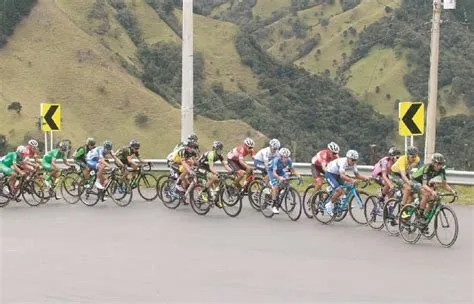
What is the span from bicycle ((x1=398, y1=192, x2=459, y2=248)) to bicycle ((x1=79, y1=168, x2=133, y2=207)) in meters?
8.55

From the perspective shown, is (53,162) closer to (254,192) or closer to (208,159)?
(208,159)

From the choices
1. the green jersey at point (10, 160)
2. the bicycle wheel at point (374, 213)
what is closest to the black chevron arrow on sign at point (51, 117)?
the green jersey at point (10, 160)

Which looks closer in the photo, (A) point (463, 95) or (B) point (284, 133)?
(B) point (284, 133)

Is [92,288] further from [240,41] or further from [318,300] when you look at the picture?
[240,41]

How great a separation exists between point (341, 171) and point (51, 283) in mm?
8052

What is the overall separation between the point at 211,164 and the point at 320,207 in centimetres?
319

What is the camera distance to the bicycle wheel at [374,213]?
15.5m

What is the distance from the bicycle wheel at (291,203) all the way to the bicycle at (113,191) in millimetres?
4902

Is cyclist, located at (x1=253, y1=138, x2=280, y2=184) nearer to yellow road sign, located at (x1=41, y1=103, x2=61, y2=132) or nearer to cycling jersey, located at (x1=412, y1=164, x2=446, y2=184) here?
cycling jersey, located at (x1=412, y1=164, x2=446, y2=184)

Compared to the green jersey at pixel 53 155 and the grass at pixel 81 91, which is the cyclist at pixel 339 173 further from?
the grass at pixel 81 91

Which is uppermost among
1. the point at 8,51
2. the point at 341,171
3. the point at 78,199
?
the point at 8,51

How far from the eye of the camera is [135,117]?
8838 centimetres

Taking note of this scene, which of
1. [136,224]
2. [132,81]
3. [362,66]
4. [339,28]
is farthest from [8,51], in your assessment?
[136,224]

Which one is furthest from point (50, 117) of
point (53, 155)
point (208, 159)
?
point (208, 159)
